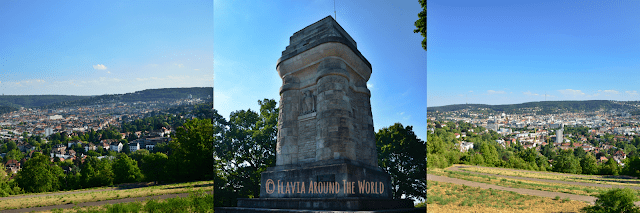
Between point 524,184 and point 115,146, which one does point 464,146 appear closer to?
point 524,184

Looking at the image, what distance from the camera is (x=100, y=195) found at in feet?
29.4

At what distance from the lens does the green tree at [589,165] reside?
9.34 meters

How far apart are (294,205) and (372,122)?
322 centimetres

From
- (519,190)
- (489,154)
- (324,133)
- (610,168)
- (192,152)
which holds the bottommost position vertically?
(519,190)

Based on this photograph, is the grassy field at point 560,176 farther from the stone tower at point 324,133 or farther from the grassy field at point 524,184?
the stone tower at point 324,133

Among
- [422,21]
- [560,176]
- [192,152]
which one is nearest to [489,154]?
[560,176]

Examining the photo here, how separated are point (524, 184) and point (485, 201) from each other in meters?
1.65

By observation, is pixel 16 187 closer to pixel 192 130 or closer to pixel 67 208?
pixel 67 208

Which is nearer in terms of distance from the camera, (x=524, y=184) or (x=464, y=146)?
(x=524, y=184)

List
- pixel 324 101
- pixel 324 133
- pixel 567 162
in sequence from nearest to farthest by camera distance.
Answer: pixel 324 133
pixel 324 101
pixel 567 162

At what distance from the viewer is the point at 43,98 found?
9.29m

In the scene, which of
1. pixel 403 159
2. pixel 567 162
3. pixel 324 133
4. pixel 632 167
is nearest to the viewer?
pixel 324 133

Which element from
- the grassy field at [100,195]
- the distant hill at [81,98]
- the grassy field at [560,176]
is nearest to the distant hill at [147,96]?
the distant hill at [81,98]

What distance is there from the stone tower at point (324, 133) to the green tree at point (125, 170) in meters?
Result: 4.90
